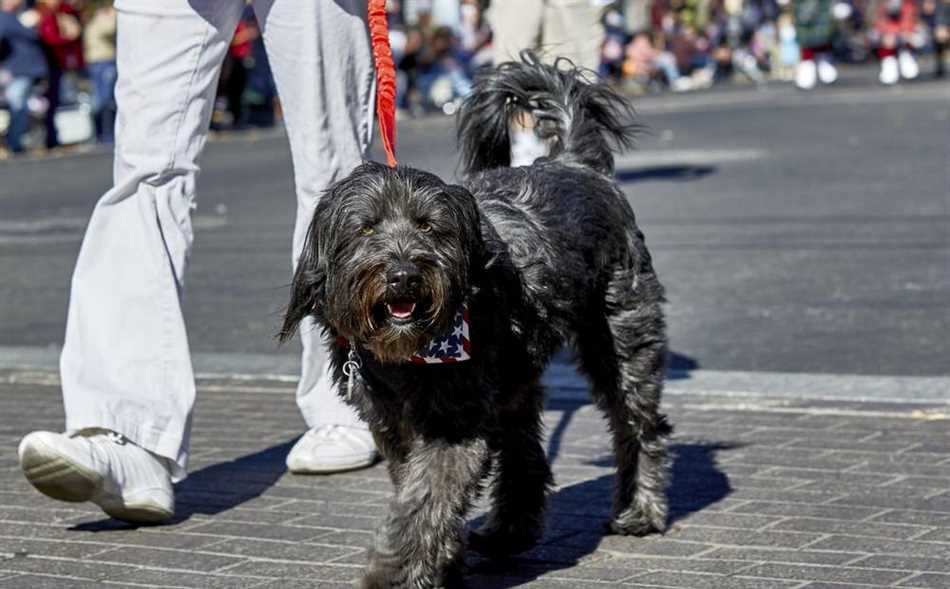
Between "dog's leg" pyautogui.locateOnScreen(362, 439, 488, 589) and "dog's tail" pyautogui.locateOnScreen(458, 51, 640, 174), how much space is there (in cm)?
129

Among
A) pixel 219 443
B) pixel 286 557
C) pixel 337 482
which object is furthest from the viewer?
pixel 219 443

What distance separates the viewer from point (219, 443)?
20.8 feet

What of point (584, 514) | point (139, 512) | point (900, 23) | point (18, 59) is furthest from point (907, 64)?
point (139, 512)

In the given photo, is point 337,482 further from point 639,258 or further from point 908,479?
point 908,479

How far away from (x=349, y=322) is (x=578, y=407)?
9.52 ft

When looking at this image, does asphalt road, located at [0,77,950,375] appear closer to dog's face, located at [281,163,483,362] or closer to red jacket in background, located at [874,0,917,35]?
dog's face, located at [281,163,483,362]

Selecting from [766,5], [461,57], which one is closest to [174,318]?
[461,57]

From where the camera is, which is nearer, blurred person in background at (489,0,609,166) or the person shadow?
the person shadow

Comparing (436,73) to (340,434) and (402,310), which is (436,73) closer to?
(340,434)

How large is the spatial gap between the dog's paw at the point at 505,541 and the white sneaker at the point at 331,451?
930 mm

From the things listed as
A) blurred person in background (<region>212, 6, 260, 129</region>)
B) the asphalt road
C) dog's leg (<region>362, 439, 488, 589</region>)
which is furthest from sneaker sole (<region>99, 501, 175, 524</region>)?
blurred person in background (<region>212, 6, 260, 129</region>)

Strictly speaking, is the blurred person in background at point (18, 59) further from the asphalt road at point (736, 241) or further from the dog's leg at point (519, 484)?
the dog's leg at point (519, 484)

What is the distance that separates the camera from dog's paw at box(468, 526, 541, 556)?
4820mm

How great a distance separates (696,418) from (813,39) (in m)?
25.5
